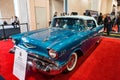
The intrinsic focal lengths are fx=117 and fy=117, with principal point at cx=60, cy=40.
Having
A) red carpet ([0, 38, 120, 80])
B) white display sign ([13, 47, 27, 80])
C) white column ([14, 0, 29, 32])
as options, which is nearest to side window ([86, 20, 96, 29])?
red carpet ([0, 38, 120, 80])

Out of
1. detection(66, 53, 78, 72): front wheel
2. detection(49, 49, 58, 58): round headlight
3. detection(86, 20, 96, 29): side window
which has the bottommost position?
detection(66, 53, 78, 72): front wheel

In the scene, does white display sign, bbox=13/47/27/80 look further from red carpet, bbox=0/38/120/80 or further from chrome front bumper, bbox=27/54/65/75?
red carpet, bbox=0/38/120/80

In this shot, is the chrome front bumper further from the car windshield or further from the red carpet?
the car windshield

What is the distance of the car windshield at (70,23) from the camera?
149 inches

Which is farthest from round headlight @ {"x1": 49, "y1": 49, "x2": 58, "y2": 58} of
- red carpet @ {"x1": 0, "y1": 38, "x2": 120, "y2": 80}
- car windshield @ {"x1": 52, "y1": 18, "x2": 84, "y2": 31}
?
car windshield @ {"x1": 52, "y1": 18, "x2": 84, "y2": 31}

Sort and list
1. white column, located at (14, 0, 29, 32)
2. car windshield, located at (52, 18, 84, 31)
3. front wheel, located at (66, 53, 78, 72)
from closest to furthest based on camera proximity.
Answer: front wheel, located at (66, 53, 78, 72)
car windshield, located at (52, 18, 84, 31)
white column, located at (14, 0, 29, 32)

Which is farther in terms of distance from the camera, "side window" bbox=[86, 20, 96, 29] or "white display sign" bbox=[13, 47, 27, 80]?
"side window" bbox=[86, 20, 96, 29]

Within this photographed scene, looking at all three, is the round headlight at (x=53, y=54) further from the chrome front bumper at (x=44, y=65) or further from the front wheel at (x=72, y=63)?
the front wheel at (x=72, y=63)

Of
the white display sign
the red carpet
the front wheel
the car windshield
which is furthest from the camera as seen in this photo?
the car windshield

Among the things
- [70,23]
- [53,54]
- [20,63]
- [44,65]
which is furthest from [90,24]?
[20,63]

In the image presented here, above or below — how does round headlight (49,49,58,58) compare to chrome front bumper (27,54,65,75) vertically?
above

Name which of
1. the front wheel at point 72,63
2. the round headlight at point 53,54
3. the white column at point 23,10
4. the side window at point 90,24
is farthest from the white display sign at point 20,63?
the white column at point 23,10

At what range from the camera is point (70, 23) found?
3984 mm

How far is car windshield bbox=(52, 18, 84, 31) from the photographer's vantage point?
3.79 meters
